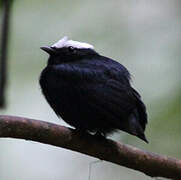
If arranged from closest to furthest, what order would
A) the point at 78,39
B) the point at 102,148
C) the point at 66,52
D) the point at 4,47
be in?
the point at 4,47, the point at 102,148, the point at 66,52, the point at 78,39

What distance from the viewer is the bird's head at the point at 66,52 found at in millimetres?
3977

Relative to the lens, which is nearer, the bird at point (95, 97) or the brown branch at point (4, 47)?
the brown branch at point (4, 47)

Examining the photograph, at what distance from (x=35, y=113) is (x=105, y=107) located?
1.98 m

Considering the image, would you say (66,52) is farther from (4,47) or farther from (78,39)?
(78,39)

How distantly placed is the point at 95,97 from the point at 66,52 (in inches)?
23.8

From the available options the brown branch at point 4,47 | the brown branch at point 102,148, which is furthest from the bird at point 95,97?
the brown branch at point 4,47

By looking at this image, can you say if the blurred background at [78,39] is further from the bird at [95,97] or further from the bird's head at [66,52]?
the bird at [95,97]

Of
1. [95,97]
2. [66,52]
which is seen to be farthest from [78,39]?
[95,97]

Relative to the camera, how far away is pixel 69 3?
5340 millimetres

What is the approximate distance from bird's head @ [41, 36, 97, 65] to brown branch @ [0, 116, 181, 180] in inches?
25.8

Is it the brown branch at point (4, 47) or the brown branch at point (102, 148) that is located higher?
the brown branch at point (4, 47)

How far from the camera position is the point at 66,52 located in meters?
4.01

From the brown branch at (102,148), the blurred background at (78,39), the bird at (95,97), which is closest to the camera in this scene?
the brown branch at (102,148)

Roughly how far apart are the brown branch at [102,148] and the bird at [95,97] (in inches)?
4.6
